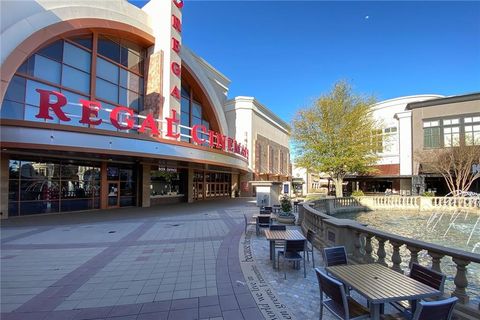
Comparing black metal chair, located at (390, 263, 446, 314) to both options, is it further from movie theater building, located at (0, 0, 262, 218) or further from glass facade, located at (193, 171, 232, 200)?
glass facade, located at (193, 171, 232, 200)

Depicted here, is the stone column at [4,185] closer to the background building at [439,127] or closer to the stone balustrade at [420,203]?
the stone balustrade at [420,203]

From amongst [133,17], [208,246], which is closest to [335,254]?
[208,246]

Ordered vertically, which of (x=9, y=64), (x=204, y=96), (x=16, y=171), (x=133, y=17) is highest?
(x=133, y=17)

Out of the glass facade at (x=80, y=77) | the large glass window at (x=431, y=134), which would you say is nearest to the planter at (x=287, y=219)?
the glass facade at (x=80, y=77)

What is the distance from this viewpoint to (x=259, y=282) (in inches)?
222

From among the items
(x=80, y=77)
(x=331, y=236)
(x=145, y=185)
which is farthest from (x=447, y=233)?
(x=80, y=77)

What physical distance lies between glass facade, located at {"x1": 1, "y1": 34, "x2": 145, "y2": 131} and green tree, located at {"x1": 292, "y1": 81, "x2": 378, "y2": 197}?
15.3 m

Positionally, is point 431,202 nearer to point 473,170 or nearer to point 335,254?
point 473,170

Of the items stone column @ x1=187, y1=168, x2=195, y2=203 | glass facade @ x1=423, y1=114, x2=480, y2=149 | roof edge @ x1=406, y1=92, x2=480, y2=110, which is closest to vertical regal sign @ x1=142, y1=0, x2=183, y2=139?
stone column @ x1=187, y1=168, x2=195, y2=203

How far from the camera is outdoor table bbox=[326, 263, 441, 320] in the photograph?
3126 millimetres

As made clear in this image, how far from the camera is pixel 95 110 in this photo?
15.8 m

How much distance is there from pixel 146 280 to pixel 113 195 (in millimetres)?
17058

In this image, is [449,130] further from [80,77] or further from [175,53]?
[80,77]

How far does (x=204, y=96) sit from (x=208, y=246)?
83.0 feet
